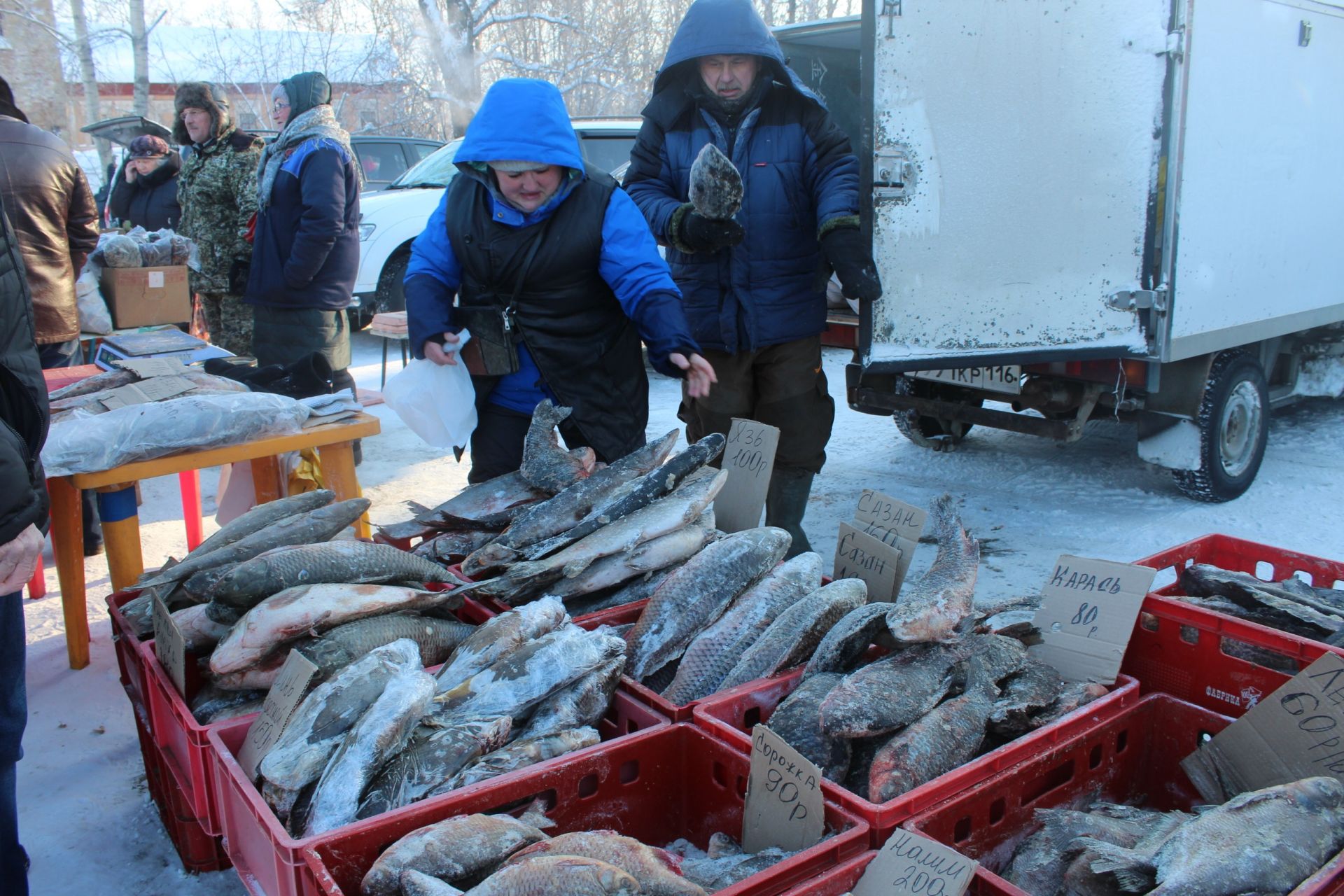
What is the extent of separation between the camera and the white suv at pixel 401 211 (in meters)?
9.07

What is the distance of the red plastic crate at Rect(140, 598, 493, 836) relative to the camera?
6.24 feet

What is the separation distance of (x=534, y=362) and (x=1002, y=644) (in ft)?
6.25

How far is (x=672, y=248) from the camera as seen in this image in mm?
3992

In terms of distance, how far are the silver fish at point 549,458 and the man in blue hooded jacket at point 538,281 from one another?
17.1 inches

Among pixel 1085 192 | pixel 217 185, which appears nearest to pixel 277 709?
pixel 1085 192

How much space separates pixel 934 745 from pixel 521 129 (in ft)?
7.15

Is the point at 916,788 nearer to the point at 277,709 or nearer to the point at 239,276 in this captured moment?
the point at 277,709

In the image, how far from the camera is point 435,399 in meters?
3.22

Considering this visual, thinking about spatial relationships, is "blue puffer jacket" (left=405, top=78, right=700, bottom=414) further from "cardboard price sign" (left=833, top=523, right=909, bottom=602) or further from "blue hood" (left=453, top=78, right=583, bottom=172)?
"cardboard price sign" (left=833, top=523, right=909, bottom=602)

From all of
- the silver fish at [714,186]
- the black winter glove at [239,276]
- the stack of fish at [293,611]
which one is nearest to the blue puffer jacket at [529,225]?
the silver fish at [714,186]

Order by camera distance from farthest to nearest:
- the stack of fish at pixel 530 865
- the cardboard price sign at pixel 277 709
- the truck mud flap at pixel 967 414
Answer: the truck mud flap at pixel 967 414 < the cardboard price sign at pixel 277 709 < the stack of fish at pixel 530 865

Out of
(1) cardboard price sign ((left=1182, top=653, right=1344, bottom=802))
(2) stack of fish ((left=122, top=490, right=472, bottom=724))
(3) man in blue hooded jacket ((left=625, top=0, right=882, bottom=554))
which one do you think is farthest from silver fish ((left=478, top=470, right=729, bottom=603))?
(3) man in blue hooded jacket ((left=625, top=0, right=882, bottom=554))

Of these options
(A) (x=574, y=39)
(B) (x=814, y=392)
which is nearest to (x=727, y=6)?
(B) (x=814, y=392)

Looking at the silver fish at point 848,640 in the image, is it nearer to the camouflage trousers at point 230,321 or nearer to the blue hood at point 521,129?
the blue hood at point 521,129
